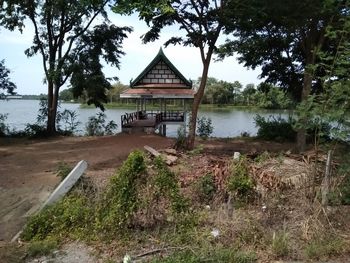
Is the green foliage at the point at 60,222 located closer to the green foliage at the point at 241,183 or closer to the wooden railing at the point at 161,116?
the green foliage at the point at 241,183

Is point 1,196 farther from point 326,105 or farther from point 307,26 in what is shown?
point 307,26

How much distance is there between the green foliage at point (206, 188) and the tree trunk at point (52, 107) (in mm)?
14525

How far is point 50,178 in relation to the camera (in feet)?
28.7

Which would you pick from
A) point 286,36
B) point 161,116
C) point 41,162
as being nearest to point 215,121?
point 161,116

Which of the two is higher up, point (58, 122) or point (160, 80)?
point (160, 80)

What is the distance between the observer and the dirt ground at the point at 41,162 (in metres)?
6.82

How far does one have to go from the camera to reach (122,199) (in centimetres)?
522

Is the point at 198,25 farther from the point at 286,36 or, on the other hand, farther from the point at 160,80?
the point at 160,80

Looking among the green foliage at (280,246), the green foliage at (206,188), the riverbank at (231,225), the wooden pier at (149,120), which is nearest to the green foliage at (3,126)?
the wooden pier at (149,120)

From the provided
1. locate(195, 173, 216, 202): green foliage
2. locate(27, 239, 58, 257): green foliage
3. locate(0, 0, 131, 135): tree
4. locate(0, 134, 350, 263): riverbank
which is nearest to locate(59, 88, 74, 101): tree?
locate(0, 0, 131, 135): tree

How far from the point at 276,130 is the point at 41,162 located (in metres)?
11.7

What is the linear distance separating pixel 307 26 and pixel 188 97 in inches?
399

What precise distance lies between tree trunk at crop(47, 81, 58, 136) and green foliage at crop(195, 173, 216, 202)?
14525 mm

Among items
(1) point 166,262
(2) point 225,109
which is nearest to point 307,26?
(1) point 166,262
